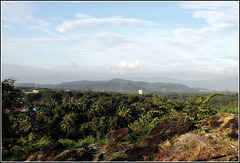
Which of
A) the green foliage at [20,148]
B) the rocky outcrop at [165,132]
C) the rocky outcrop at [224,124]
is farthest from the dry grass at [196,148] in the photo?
Answer: the green foliage at [20,148]

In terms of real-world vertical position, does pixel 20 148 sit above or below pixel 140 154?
below

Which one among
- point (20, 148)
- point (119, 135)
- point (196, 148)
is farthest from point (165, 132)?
point (20, 148)

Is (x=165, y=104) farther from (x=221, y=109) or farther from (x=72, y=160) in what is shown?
(x=72, y=160)

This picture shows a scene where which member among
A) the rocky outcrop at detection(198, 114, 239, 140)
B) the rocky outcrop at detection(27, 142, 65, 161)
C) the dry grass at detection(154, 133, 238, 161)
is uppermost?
the rocky outcrop at detection(198, 114, 239, 140)

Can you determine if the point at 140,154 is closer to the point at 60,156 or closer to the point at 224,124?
the point at 60,156

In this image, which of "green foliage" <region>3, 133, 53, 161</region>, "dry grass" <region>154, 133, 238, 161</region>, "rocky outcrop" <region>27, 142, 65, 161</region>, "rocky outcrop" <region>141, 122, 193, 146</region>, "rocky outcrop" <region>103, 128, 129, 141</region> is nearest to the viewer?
"dry grass" <region>154, 133, 238, 161</region>

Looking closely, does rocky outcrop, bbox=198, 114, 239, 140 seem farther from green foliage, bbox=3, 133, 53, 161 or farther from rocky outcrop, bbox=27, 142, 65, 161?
green foliage, bbox=3, 133, 53, 161

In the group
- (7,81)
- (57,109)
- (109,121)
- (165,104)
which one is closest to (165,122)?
(165,104)

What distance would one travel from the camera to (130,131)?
6.61 m

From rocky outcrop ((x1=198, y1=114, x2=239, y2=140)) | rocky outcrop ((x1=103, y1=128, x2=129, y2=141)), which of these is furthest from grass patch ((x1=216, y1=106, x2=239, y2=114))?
rocky outcrop ((x1=103, y1=128, x2=129, y2=141))

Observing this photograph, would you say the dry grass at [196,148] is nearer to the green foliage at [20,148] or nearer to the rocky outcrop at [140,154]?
the rocky outcrop at [140,154]

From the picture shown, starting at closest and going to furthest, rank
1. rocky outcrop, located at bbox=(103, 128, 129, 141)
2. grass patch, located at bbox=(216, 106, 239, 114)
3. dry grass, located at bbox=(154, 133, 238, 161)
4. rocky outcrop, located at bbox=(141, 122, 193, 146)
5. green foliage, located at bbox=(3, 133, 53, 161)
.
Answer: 1. dry grass, located at bbox=(154, 133, 238, 161)
2. green foliage, located at bbox=(3, 133, 53, 161)
3. rocky outcrop, located at bbox=(141, 122, 193, 146)
4. rocky outcrop, located at bbox=(103, 128, 129, 141)
5. grass patch, located at bbox=(216, 106, 239, 114)

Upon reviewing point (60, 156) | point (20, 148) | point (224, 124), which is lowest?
point (20, 148)

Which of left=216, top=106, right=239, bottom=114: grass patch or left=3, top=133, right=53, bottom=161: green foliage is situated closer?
left=3, top=133, right=53, bottom=161: green foliage
